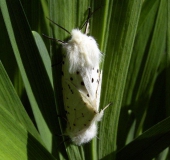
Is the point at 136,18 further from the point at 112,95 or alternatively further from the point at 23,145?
the point at 23,145

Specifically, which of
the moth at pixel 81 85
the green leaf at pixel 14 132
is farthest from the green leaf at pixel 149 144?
the green leaf at pixel 14 132

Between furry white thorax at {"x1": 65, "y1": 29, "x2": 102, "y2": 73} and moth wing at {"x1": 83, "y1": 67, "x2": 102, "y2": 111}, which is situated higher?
furry white thorax at {"x1": 65, "y1": 29, "x2": 102, "y2": 73}

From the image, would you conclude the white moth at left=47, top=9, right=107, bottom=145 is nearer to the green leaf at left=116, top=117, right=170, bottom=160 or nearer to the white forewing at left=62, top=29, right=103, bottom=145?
the white forewing at left=62, top=29, right=103, bottom=145

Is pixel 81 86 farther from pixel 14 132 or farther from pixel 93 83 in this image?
pixel 14 132

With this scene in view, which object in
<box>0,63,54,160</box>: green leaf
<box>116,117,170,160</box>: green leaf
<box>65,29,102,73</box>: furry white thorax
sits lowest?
<box>116,117,170,160</box>: green leaf

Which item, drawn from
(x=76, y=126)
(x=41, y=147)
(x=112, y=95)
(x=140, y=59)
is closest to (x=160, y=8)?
(x=140, y=59)

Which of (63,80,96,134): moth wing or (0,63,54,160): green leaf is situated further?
(63,80,96,134): moth wing

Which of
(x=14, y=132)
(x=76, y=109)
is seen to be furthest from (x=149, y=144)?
(x=14, y=132)

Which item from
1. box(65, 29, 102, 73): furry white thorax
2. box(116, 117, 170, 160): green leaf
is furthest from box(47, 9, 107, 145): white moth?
box(116, 117, 170, 160): green leaf

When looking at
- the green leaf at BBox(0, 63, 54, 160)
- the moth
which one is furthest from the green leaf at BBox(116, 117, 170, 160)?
the green leaf at BBox(0, 63, 54, 160)
